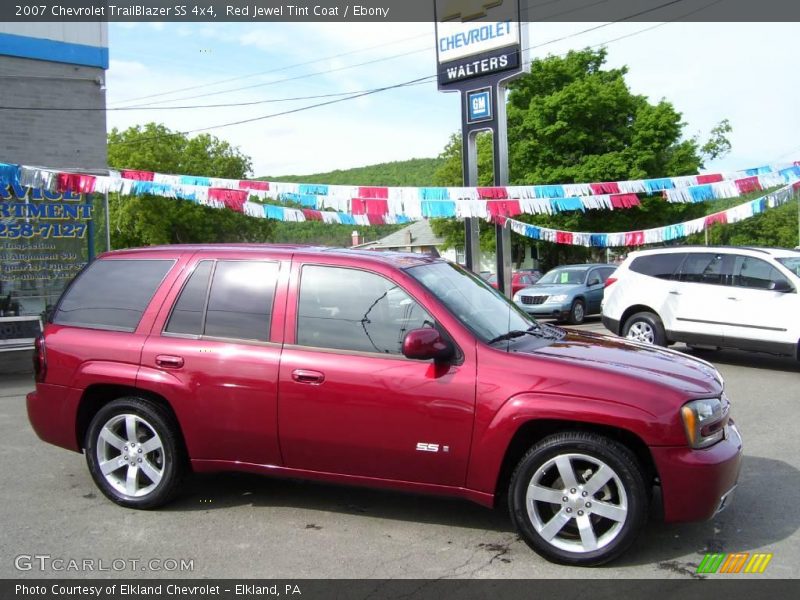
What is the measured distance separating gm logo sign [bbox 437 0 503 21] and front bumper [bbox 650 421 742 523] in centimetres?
1468

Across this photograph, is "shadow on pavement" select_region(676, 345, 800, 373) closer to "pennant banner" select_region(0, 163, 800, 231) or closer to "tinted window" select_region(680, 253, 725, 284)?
"tinted window" select_region(680, 253, 725, 284)

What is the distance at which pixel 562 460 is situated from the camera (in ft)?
12.8

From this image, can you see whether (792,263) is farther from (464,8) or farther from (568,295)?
(464,8)

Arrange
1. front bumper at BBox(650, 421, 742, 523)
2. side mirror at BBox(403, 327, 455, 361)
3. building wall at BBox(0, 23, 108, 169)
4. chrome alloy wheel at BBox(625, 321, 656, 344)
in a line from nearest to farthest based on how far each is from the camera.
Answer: front bumper at BBox(650, 421, 742, 523), side mirror at BBox(403, 327, 455, 361), chrome alloy wheel at BBox(625, 321, 656, 344), building wall at BBox(0, 23, 108, 169)

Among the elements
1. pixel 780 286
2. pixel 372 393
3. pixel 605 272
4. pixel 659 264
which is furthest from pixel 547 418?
pixel 605 272

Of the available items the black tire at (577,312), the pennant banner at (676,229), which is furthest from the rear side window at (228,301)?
the black tire at (577,312)

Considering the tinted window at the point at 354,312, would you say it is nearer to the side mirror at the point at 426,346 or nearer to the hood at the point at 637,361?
the side mirror at the point at 426,346

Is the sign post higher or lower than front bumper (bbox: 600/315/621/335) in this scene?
higher

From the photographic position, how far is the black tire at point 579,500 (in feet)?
12.4

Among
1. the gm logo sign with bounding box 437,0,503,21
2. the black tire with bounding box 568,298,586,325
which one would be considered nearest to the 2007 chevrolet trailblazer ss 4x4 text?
the black tire with bounding box 568,298,586,325

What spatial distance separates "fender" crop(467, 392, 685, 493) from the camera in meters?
3.75

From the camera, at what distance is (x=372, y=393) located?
4184mm

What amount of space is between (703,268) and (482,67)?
28.0 feet
